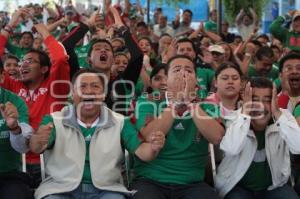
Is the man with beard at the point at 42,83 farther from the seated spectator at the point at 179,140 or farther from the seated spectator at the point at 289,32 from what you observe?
the seated spectator at the point at 289,32

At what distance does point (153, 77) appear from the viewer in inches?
212

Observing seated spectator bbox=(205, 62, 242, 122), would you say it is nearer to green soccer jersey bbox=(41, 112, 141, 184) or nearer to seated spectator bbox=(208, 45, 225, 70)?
green soccer jersey bbox=(41, 112, 141, 184)

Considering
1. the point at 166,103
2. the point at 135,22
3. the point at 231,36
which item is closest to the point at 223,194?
the point at 166,103

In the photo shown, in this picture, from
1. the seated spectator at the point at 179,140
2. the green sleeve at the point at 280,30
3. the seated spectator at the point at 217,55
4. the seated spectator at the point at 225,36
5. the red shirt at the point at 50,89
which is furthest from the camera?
the seated spectator at the point at 225,36

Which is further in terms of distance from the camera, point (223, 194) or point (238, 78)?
point (238, 78)

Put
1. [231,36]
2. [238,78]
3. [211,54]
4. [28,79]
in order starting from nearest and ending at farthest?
[238,78]
[28,79]
[211,54]
[231,36]

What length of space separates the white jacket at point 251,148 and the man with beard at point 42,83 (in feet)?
5.22

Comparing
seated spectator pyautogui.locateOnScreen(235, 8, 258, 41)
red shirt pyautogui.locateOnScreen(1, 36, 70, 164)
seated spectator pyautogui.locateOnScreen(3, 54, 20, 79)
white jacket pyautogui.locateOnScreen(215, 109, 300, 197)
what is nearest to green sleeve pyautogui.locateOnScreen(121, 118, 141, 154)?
white jacket pyautogui.locateOnScreen(215, 109, 300, 197)

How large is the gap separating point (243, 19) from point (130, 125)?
8.36 meters

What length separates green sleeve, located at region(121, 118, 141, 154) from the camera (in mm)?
3627

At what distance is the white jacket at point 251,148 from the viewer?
359 centimetres

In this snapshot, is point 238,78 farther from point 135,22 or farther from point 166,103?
point 135,22

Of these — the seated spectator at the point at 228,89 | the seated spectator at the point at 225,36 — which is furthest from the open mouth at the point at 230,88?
the seated spectator at the point at 225,36

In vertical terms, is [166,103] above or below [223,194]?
above
